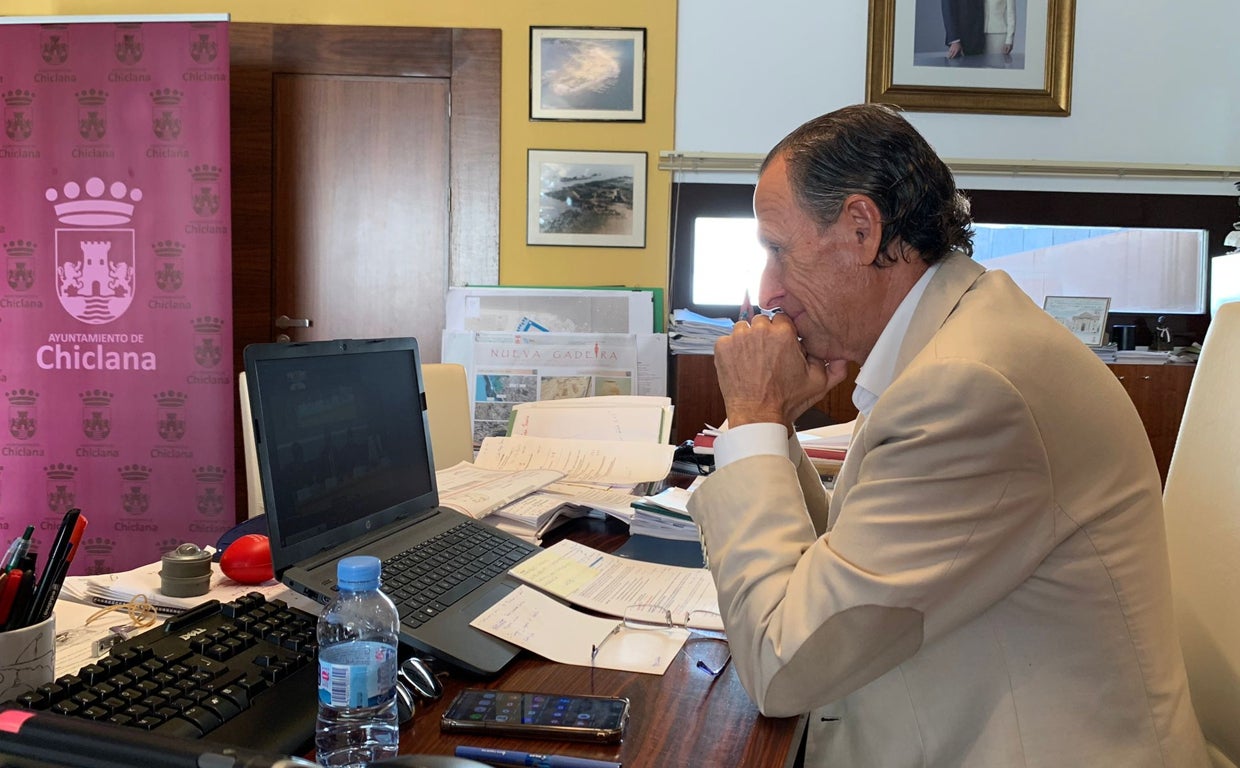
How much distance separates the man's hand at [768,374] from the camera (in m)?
1.12

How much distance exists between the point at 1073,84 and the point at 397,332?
2607 mm

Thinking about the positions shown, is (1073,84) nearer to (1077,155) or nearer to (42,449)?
(1077,155)

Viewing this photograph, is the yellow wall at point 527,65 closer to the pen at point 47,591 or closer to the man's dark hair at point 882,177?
the man's dark hair at point 882,177

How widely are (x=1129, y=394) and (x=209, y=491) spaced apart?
3044mm

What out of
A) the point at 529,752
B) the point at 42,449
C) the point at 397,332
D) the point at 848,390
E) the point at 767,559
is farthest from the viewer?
the point at 397,332

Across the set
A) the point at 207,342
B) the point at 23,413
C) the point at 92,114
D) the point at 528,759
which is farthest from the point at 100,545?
the point at 528,759

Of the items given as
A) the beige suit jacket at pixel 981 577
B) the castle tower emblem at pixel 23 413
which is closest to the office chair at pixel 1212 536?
the beige suit jacket at pixel 981 577

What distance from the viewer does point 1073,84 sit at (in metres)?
3.51

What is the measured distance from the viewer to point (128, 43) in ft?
11.0

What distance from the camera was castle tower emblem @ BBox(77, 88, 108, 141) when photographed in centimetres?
339

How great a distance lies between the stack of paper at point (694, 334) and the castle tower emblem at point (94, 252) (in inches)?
74.0

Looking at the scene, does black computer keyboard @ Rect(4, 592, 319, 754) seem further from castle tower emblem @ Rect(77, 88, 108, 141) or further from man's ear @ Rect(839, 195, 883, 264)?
castle tower emblem @ Rect(77, 88, 108, 141)

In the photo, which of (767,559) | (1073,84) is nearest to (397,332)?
(1073,84)

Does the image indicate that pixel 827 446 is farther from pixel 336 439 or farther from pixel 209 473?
pixel 209 473
